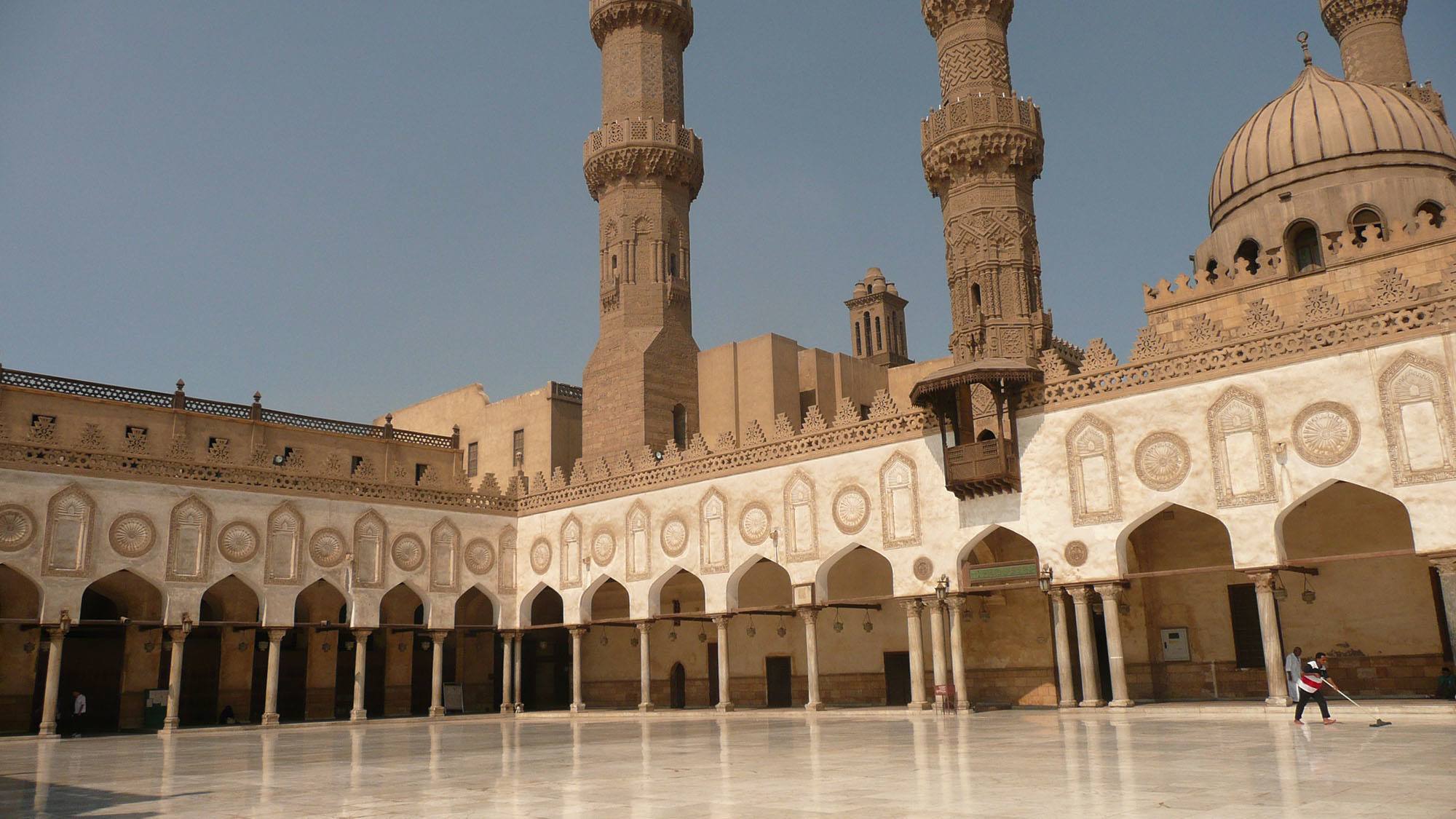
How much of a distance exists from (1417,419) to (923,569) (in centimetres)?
839

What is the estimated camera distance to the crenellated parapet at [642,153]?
30.6 m

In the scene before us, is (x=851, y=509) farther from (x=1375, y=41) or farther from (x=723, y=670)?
(x=1375, y=41)

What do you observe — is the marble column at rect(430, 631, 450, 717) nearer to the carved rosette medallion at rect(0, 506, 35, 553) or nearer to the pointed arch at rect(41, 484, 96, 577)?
the pointed arch at rect(41, 484, 96, 577)

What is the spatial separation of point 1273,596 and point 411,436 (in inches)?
1018

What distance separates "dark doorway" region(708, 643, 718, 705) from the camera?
91.2ft

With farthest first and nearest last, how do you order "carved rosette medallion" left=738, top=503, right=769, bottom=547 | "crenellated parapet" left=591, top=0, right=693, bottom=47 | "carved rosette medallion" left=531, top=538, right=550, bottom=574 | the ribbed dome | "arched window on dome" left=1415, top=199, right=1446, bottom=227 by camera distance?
"crenellated parapet" left=591, top=0, right=693, bottom=47 → "carved rosette medallion" left=531, top=538, right=550, bottom=574 → "carved rosette medallion" left=738, top=503, right=769, bottom=547 → the ribbed dome → "arched window on dome" left=1415, top=199, right=1446, bottom=227

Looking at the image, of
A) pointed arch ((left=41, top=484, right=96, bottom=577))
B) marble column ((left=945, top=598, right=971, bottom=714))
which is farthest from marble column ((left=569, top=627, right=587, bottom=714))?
pointed arch ((left=41, top=484, right=96, bottom=577))

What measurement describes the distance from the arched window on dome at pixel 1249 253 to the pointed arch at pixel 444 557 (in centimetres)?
1886

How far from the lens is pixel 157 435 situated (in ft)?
95.1

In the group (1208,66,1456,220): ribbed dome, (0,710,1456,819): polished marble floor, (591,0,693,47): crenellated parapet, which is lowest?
(0,710,1456,819): polished marble floor

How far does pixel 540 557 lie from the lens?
93.9 feet

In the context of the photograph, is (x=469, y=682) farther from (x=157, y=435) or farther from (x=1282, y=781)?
(x=1282, y=781)

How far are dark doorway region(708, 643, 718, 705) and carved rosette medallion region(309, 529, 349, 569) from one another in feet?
29.6

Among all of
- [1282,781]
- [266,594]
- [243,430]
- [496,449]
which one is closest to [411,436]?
[496,449]
